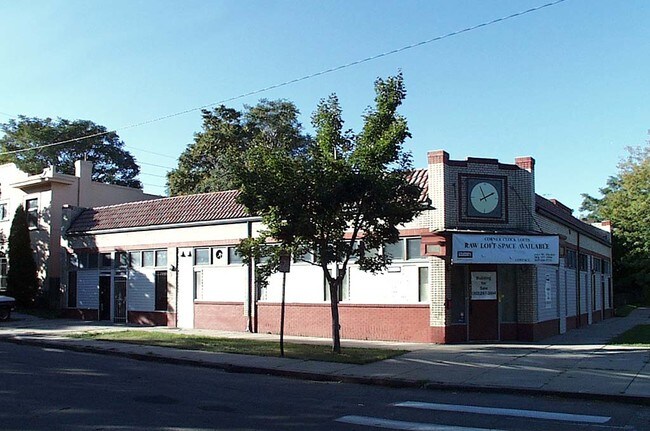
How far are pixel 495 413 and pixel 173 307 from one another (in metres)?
19.0

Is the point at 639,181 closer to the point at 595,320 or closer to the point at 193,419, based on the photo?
the point at 595,320

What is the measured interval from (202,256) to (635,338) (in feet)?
53.4

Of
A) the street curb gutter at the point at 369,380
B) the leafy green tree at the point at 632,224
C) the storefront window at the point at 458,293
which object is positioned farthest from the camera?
the leafy green tree at the point at 632,224

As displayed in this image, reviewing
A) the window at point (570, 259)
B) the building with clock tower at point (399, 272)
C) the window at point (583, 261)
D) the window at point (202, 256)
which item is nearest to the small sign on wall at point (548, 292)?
the building with clock tower at point (399, 272)

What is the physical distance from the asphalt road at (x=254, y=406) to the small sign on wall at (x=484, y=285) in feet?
28.3

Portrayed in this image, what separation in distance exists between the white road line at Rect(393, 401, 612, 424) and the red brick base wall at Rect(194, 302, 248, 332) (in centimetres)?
1449

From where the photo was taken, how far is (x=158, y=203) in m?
28.9

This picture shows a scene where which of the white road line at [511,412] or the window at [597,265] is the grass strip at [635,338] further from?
the white road line at [511,412]

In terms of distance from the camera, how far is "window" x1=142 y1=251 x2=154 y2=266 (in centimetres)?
2808

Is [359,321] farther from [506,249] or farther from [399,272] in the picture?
[506,249]

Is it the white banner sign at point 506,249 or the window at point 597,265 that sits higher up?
the white banner sign at point 506,249

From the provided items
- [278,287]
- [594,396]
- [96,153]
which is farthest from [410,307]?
[96,153]

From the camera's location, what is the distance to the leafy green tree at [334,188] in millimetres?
15867

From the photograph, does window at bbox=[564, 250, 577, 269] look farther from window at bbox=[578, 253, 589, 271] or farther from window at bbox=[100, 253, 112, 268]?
window at bbox=[100, 253, 112, 268]
